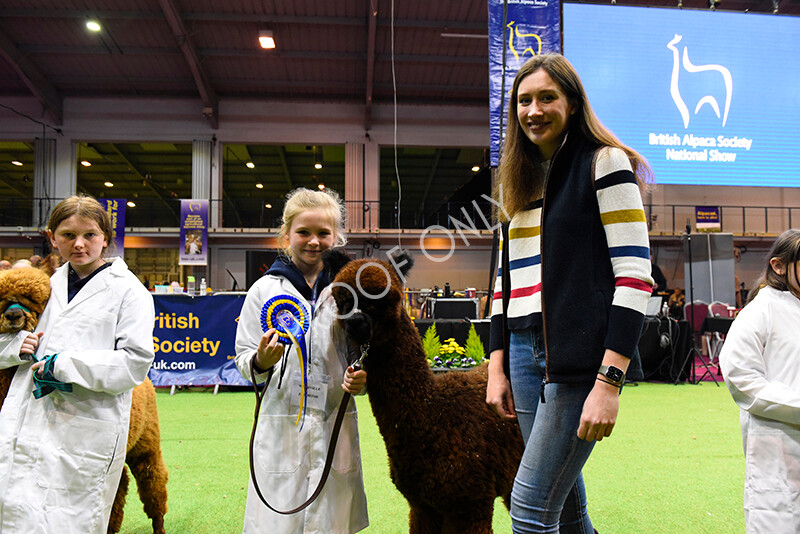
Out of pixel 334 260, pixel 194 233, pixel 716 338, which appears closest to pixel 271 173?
pixel 194 233

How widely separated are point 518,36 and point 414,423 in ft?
18.5

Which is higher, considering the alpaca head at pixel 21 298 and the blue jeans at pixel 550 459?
the alpaca head at pixel 21 298

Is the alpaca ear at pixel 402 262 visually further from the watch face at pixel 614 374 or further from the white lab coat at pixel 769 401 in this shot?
the white lab coat at pixel 769 401

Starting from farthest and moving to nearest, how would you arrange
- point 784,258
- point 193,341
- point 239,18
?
point 239,18
point 193,341
point 784,258

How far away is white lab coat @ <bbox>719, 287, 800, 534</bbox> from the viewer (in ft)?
5.46

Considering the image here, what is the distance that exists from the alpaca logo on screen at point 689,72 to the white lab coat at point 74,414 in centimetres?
711

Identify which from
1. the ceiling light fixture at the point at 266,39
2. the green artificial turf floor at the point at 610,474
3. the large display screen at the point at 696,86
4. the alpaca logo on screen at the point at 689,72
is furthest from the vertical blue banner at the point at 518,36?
the ceiling light fixture at the point at 266,39

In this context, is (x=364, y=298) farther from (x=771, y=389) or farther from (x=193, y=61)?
(x=193, y=61)

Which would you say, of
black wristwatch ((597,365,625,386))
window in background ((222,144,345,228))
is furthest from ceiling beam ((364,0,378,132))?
black wristwatch ((597,365,625,386))

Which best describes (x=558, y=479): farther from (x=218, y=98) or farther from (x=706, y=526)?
(x=218, y=98)

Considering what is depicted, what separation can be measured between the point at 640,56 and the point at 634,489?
565 centimetres

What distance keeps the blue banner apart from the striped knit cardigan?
5694 millimetres

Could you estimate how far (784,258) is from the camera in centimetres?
190

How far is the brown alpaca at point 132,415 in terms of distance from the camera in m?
1.76
